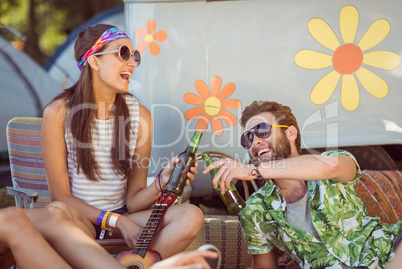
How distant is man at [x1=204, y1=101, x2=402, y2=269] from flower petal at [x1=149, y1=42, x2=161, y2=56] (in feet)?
4.01

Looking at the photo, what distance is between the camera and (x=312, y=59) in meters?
3.66

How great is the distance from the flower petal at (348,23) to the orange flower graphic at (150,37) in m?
1.30

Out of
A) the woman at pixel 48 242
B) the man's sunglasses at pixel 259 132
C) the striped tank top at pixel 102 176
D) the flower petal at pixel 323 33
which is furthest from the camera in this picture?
the flower petal at pixel 323 33

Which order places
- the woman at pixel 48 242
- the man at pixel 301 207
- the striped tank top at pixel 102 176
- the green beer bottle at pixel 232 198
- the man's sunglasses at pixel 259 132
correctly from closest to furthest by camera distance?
the woman at pixel 48 242
the man at pixel 301 207
the man's sunglasses at pixel 259 132
the striped tank top at pixel 102 176
the green beer bottle at pixel 232 198

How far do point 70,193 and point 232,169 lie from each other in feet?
3.10

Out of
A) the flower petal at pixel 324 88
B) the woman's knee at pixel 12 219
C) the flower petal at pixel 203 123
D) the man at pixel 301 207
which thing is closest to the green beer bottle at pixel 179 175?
the man at pixel 301 207

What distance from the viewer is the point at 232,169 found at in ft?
7.55

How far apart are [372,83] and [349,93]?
18 cm

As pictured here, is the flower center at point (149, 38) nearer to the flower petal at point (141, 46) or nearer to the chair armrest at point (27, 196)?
the flower petal at point (141, 46)

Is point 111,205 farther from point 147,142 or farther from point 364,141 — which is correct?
point 364,141

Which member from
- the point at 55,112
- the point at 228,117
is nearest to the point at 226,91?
the point at 228,117

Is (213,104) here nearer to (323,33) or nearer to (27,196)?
(323,33)

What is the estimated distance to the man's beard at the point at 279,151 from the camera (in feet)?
8.54

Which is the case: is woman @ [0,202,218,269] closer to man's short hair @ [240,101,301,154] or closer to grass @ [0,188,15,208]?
man's short hair @ [240,101,301,154]
